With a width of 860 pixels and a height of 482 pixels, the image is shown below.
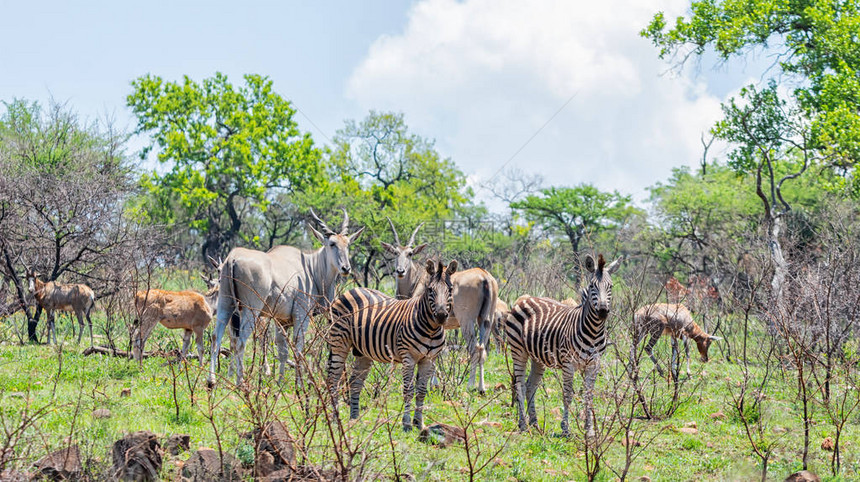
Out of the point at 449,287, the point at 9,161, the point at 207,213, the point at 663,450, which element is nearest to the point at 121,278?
the point at 9,161

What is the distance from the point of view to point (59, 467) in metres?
5.46

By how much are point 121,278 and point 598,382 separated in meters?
8.65

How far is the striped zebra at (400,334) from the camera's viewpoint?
751cm

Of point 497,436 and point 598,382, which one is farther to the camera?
point 598,382

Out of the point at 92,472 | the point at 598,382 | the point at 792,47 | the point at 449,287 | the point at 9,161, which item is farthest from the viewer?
the point at 792,47

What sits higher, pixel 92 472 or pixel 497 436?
pixel 497 436

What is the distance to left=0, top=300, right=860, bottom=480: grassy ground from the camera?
19.6 feet

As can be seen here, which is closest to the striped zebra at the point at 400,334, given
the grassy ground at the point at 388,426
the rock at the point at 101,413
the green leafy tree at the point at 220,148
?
the grassy ground at the point at 388,426

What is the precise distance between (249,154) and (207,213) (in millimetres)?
5585

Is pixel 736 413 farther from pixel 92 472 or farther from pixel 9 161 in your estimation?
pixel 9 161

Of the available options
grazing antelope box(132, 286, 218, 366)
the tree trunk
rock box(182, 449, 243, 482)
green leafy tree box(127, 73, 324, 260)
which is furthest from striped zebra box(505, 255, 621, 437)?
green leafy tree box(127, 73, 324, 260)

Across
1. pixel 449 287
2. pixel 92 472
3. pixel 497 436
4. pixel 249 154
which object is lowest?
pixel 92 472

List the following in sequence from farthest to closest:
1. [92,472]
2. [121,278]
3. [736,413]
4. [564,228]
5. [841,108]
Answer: [564,228] → [841,108] → [121,278] → [736,413] → [92,472]

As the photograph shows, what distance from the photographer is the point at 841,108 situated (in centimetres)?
1783
